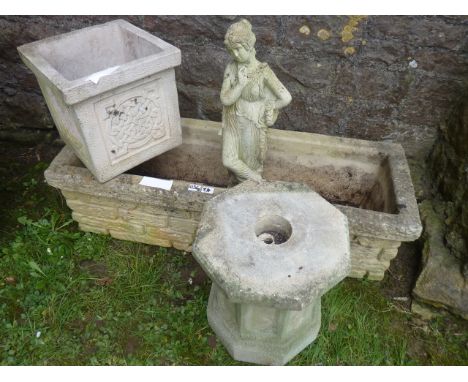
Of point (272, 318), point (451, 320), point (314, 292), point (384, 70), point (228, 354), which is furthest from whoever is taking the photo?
point (384, 70)

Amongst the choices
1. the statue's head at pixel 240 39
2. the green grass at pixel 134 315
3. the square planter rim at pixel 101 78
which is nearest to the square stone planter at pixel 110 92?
the square planter rim at pixel 101 78

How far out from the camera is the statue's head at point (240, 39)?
2.19m

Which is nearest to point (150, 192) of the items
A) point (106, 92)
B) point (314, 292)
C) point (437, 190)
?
point (106, 92)

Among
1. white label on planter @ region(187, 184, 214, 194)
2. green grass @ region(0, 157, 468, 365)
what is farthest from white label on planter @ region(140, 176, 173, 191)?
green grass @ region(0, 157, 468, 365)

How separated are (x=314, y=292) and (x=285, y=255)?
0.22 meters

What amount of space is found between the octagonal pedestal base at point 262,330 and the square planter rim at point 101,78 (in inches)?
52.5

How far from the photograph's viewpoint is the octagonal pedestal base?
2.29m

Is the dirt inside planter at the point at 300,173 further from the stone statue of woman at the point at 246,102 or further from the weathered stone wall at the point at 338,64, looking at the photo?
the weathered stone wall at the point at 338,64

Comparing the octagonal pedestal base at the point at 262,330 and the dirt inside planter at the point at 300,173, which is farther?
the dirt inside planter at the point at 300,173

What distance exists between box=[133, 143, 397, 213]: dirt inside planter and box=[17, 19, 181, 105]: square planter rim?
33.3 inches

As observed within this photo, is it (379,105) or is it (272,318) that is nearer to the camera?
(272,318)

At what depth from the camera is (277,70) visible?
124 inches

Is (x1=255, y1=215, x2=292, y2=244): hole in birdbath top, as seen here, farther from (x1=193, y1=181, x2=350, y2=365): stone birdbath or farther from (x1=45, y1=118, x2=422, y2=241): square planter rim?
(x1=45, y1=118, x2=422, y2=241): square planter rim

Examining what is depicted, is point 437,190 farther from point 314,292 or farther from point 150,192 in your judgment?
point 150,192
